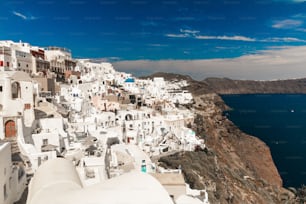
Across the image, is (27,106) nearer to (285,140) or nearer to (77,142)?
(77,142)

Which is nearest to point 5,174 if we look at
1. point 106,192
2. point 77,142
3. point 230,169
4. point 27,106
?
point 106,192

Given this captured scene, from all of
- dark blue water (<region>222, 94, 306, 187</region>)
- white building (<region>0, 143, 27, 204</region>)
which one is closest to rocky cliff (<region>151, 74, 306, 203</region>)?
dark blue water (<region>222, 94, 306, 187</region>)

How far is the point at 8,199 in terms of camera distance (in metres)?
10.1

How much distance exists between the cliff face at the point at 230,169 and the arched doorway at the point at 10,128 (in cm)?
1270

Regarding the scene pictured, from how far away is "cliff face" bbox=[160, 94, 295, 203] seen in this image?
2759 cm

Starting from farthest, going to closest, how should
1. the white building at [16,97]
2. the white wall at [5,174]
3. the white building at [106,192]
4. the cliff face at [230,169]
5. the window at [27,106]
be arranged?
the cliff face at [230,169]
the window at [27,106]
the white building at [16,97]
the white wall at [5,174]
the white building at [106,192]

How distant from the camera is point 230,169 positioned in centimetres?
4072

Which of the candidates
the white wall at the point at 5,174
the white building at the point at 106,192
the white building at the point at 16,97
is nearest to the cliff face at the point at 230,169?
the white building at the point at 16,97

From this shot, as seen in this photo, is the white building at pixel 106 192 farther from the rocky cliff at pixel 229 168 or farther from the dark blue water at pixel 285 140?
the dark blue water at pixel 285 140

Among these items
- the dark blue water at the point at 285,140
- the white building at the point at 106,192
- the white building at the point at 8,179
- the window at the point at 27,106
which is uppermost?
the window at the point at 27,106

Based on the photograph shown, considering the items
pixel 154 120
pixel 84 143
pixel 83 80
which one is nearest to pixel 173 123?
pixel 154 120

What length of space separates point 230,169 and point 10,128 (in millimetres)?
29600

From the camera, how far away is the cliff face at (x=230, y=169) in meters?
27.6

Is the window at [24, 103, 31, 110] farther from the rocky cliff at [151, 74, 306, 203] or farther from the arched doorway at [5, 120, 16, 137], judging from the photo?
the rocky cliff at [151, 74, 306, 203]
